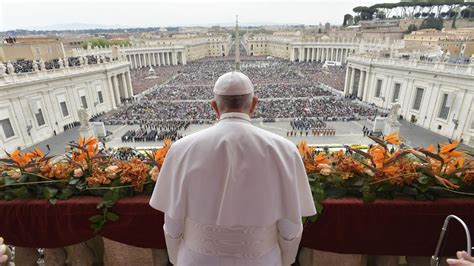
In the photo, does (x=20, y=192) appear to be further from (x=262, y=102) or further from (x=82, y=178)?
(x=262, y=102)

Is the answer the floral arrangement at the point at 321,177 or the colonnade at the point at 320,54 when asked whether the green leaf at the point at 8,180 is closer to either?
the floral arrangement at the point at 321,177

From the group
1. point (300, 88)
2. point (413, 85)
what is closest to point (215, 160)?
point (413, 85)

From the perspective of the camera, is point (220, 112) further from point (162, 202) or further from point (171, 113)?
point (171, 113)

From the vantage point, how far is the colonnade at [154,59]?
68.4 metres

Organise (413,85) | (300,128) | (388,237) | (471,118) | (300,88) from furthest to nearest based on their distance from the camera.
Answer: (300,88)
(413,85)
(300,128)
(471,118)
(388,237)

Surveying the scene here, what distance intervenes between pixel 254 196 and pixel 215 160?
309 mm

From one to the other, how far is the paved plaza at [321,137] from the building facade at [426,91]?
1.17 meters

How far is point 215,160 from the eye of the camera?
150cm

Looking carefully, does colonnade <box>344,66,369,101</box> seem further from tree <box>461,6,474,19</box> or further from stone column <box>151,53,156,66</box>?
tree <box>461,6,474,19</box>

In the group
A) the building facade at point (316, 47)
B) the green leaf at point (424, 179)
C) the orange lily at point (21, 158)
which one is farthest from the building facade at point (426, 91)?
the orange lily at point (21, 158)

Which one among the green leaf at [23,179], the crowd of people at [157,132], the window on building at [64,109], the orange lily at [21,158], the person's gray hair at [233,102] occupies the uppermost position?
the person's gray hair at [233,102]

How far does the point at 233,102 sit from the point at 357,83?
39.3 meters

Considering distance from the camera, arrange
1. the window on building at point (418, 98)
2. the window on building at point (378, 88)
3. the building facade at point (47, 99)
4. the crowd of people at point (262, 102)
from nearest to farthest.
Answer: the building facade at point (47, 99) < the window on building at point (418, 98) < the crowd of people at point (262, 102) < the window on building at point (378, 88)

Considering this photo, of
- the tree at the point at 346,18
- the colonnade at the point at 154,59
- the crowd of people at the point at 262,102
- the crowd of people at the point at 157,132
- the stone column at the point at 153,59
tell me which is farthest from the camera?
the tree at the point at 346,18
